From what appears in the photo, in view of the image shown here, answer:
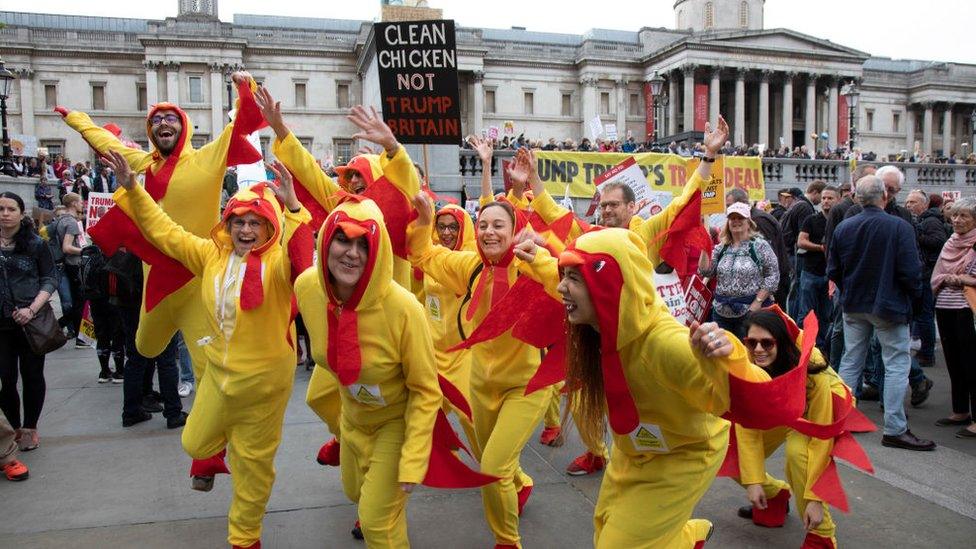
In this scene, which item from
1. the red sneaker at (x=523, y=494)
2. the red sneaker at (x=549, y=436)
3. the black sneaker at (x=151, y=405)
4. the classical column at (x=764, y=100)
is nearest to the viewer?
the red sneaker at (x=523, y=494)

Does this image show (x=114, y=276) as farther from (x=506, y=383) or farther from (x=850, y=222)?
(x=850, y=222)

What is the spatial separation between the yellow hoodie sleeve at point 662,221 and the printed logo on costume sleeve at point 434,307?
1.44 metres

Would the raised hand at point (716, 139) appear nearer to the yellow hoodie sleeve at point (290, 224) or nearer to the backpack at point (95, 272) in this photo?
the yellow hoodie sleeve at point (290, 224)

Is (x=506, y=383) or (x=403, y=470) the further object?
(x=506, y=383)

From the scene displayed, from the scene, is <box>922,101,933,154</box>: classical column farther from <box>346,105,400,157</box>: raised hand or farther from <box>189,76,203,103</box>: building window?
<box>346,105,400,157</box>: raised hand

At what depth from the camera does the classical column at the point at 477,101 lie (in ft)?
199

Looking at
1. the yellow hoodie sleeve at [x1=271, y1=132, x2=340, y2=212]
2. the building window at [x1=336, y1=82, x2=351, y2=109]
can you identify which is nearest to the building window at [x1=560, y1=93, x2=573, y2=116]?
the building window at [x1=336, y1=82, x2=351, y2=109]

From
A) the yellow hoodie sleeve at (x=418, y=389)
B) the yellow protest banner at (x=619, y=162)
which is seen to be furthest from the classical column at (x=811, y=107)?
the yellow hoodie sleeve at (x=418, y=389)

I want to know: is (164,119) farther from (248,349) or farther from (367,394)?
(367,394)

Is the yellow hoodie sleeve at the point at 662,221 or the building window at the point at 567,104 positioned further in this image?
the building window at the point at 567,104

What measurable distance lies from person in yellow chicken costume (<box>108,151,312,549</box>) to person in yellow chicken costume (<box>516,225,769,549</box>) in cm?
148

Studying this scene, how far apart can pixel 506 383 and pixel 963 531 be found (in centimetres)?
282

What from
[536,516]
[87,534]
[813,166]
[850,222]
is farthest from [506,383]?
[813,166]

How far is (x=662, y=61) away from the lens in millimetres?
65688
